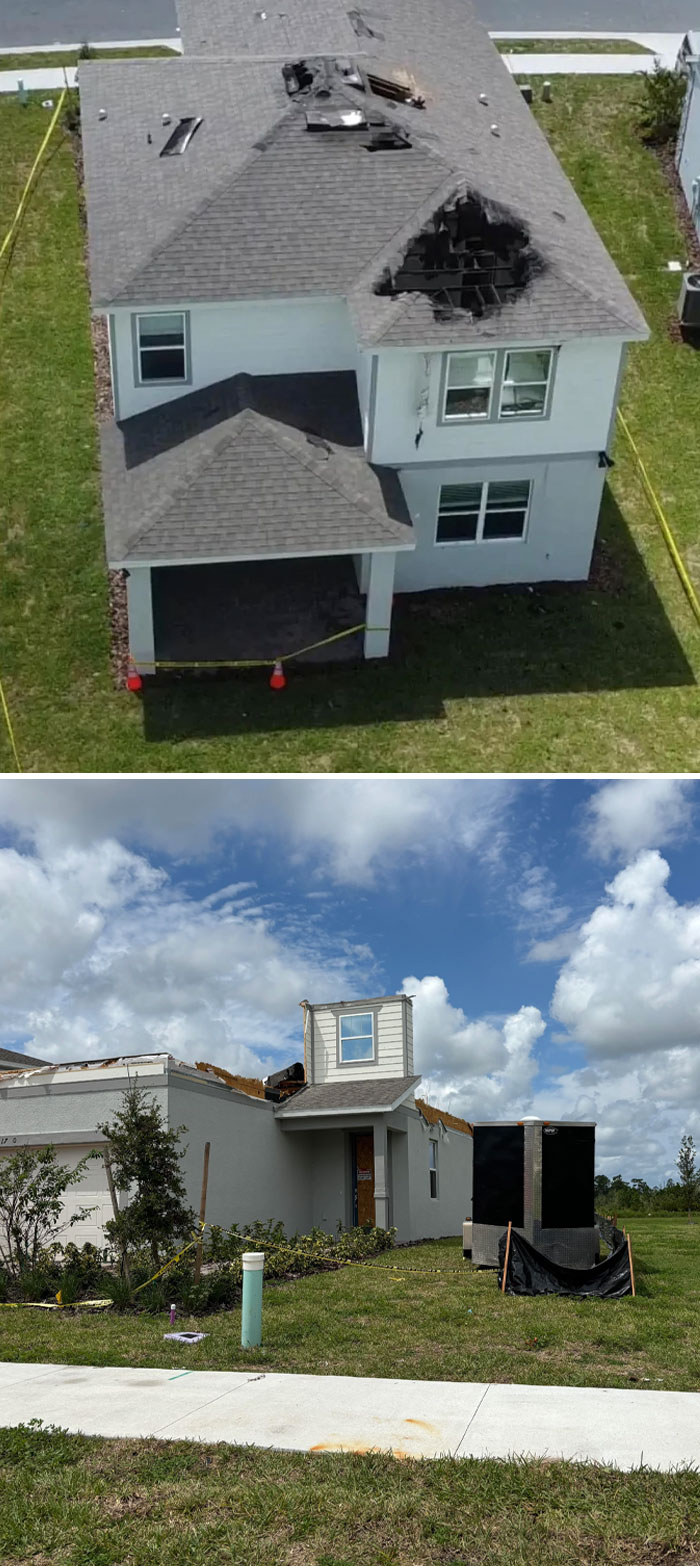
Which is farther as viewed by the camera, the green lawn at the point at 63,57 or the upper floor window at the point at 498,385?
the green lawn at the point at 63,57

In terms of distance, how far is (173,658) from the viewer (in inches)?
898

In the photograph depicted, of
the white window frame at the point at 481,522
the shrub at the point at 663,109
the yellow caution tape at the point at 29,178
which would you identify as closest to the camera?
the white window frame at the point at 481,522

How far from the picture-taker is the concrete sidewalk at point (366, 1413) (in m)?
9.88

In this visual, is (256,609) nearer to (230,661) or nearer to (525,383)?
(230,661)

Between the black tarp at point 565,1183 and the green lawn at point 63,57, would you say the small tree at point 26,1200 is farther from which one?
the green lawn at point 63,57

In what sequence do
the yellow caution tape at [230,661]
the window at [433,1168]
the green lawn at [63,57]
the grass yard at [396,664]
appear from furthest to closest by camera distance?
the green lawn at [63,57], the window at [433,1168], the yellow caution tape at [230,661], the grass yard at [396,664]

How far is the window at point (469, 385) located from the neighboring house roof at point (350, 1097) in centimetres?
1129

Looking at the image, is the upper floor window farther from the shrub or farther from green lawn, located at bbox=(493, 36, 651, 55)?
green lawn, located at bbox=(493, 36, 651, 55)

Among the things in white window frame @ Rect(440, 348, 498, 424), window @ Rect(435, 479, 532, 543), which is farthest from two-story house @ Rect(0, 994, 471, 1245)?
white window frame @ Rect(440, 348, 498, 424)

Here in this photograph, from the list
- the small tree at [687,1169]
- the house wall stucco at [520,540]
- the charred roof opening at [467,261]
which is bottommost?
the small tree at [687,1169]

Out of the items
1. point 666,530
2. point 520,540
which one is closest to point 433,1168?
point 520,540

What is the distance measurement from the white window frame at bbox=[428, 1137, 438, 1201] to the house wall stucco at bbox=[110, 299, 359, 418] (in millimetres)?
15133

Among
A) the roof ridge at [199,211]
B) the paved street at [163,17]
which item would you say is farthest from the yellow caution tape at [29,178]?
the roof ridge at [199,211]

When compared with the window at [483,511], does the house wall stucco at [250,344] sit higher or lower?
higher
